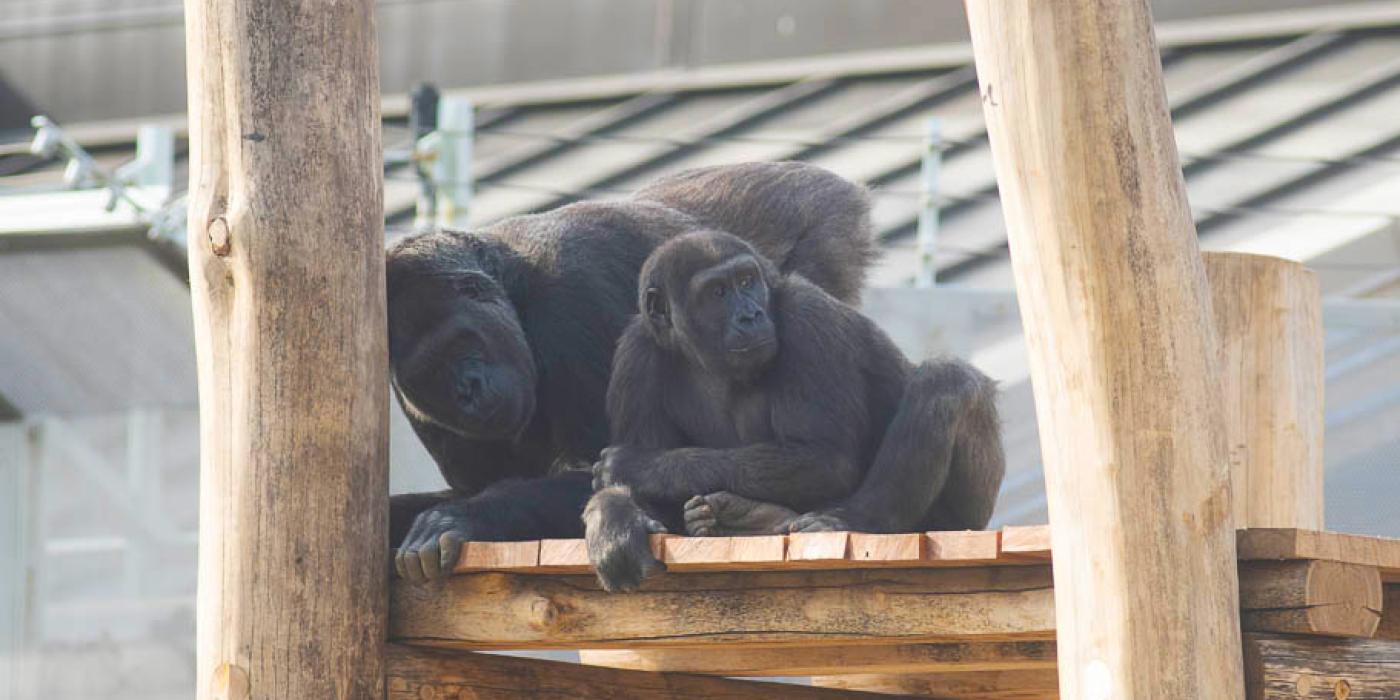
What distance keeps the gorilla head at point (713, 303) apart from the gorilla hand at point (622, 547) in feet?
1.91

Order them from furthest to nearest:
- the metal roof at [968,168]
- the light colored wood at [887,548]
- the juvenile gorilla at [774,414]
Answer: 1. the metal roof at [968,168]
2. the juvenile gorilla at [774,414]
3. the light colored wood at [887,548]

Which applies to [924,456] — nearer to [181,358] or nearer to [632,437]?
[632,437]

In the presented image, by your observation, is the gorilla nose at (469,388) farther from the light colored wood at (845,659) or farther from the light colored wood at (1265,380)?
the light colored wood at (1265,380)

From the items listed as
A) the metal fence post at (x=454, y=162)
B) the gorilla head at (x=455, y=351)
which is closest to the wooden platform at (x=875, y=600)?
the gorilla head at (x=455, y=351)

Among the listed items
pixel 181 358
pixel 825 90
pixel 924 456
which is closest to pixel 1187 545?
pixel 924 456

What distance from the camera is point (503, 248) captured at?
16.0ft

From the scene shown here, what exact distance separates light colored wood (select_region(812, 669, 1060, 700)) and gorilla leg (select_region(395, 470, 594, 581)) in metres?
1.26

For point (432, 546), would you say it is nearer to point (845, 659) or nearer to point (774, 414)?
point (774, 414)

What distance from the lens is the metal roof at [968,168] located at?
8.04 metres

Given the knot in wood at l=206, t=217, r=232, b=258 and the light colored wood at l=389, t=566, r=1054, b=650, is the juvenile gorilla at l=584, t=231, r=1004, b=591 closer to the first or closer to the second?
the light colored wood at l=389, t=566, r=1054, b=650

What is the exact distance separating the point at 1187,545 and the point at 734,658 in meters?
2.12

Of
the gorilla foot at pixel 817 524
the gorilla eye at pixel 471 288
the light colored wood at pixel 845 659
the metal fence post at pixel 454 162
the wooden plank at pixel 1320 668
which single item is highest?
the metal fence post at pixel 454 162

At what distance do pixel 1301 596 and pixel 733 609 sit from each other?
1072mm

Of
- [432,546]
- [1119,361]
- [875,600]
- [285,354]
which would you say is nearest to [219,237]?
[285,354]
